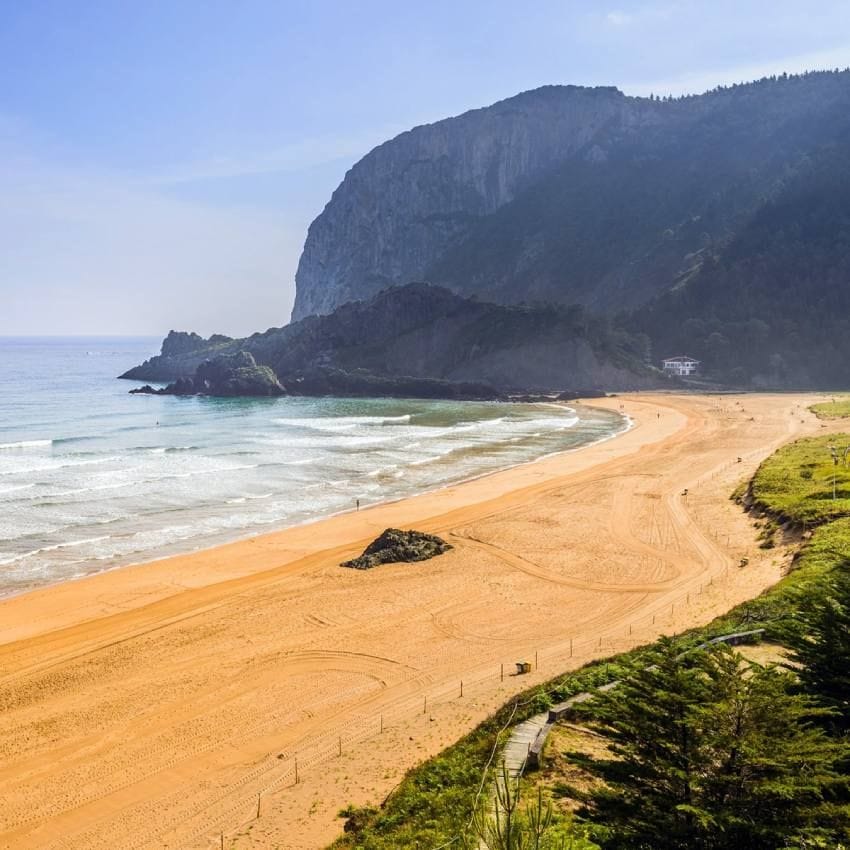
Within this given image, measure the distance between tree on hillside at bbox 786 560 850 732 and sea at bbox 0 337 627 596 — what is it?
2648cm

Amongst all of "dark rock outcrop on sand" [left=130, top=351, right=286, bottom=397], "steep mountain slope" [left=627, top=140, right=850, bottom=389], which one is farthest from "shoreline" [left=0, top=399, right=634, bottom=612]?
"steep mountain slope" [left=627, top=140, right=850, bottom=389]

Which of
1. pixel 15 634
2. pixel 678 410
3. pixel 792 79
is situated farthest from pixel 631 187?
pixel 15 634

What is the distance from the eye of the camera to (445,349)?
132m

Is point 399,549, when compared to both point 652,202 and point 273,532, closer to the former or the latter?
point 273,532

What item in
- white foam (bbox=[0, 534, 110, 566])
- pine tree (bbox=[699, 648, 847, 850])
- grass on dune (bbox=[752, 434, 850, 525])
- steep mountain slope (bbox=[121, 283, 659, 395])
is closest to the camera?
pine tree (bbox=[699, 648, 847, 850])

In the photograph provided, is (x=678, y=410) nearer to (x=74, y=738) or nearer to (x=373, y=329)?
(x=373, y=329)

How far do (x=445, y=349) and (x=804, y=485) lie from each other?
98371 mm

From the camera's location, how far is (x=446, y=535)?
112ft

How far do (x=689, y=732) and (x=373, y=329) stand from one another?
129390 mm

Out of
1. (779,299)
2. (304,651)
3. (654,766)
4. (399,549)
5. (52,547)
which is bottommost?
(304,651)

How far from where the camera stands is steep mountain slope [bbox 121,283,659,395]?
393 feet

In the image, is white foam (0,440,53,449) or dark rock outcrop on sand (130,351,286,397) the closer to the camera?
white foam (0,440,53,449)

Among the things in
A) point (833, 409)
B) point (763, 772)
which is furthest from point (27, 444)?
point (833, 409)

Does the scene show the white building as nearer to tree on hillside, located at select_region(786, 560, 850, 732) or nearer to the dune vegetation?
the dune vegetation
